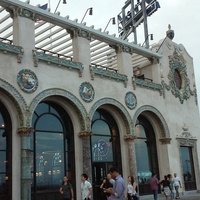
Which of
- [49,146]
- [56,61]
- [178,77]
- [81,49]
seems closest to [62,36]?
[81,49]

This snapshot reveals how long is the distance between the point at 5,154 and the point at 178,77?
55.3 ft

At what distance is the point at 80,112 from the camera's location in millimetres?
20500

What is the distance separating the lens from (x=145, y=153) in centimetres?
2536

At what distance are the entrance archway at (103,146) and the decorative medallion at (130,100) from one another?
1.46 m

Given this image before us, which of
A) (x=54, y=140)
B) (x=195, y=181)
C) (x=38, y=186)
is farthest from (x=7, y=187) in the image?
(x=195, y=181)

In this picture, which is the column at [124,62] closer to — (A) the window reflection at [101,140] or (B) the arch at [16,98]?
(A) the window reflection at [101,140]

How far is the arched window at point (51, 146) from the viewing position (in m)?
19.1

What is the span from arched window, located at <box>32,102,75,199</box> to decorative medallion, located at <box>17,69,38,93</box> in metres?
1.76

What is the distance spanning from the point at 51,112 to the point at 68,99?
1.31 meters

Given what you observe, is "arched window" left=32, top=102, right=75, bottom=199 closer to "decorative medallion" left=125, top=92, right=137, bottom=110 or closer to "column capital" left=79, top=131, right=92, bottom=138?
"column capital" left=79, top=131, right=92, bottom=138

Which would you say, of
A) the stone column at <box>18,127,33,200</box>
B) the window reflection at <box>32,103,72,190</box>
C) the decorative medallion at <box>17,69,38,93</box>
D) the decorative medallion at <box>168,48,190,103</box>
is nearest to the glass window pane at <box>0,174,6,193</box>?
the stone column at <box>18,127,33,200</box>

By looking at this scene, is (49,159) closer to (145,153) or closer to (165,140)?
(145,153)

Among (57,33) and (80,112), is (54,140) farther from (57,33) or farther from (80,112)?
(57,33)

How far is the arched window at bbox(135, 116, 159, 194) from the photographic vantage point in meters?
24.3
